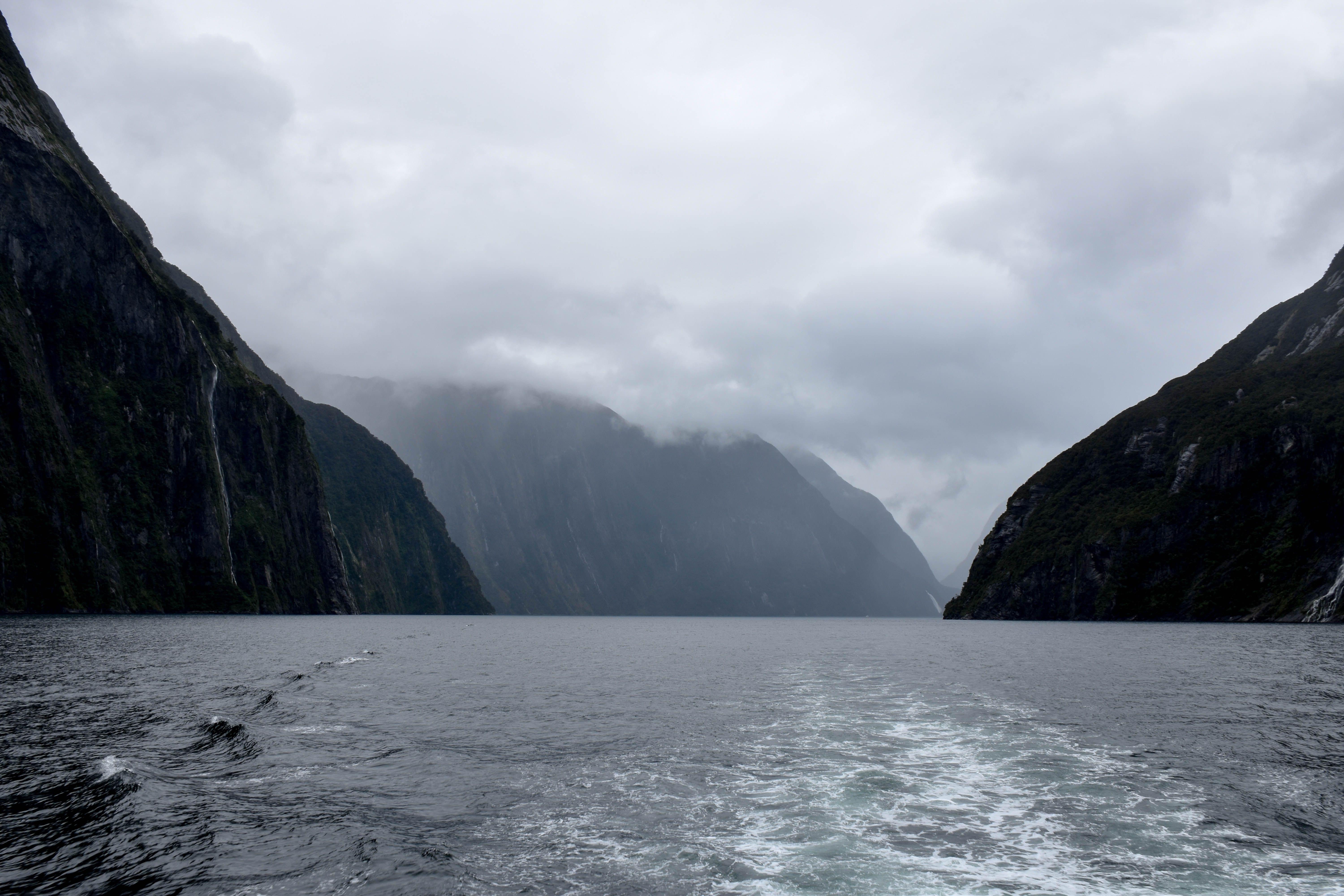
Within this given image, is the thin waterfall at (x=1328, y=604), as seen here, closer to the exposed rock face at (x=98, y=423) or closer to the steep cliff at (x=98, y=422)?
the exposed rock face at (x=98, y=423)

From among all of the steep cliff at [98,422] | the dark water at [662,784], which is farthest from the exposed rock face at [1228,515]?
the steep cliff at [98,422]

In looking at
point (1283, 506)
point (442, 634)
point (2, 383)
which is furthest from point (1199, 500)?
point (2, 383)

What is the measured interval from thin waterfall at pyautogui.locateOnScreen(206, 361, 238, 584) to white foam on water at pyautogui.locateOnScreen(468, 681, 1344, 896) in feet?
559

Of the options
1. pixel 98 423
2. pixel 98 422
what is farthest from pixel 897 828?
pixel 98 422

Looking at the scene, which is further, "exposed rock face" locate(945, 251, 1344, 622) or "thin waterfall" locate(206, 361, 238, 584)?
"thin waterfall" locate(206, 361, 238, 584)

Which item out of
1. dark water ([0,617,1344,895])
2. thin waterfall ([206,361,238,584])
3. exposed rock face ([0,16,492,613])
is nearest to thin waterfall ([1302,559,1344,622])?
dark water ([0,617,1344,895])

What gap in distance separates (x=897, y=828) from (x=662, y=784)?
7.15m

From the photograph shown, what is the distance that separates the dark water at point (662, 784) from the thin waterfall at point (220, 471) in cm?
13063

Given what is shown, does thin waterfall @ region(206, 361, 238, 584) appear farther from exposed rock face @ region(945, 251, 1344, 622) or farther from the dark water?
exposed rock face @ region(945, 251, 1344, 622)

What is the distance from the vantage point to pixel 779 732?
3238cm

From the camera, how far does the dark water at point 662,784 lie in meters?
16.0

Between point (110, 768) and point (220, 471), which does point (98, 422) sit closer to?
point (220, 471)

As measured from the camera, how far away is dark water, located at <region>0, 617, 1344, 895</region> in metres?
16.0

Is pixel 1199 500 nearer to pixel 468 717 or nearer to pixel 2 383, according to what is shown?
pixel 468 717
